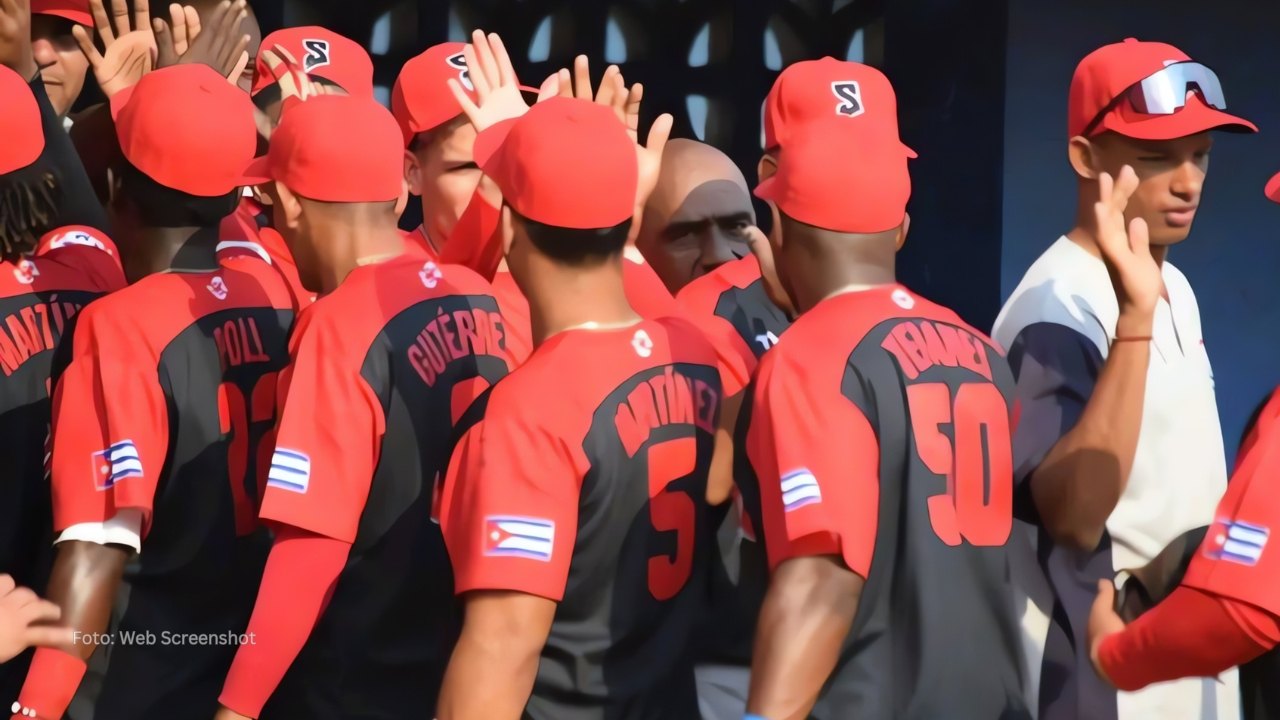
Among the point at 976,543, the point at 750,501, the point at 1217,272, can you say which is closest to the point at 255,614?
the point at 750,501

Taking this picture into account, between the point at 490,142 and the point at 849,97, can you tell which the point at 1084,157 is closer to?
the point at 849,97

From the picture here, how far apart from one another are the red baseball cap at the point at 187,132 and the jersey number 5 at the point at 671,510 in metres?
1.08

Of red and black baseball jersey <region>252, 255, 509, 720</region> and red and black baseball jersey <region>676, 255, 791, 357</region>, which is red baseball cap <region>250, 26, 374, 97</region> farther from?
red and black baseball jersey <region>252, 255, 509, 720</region>

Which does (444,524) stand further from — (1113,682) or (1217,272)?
(1217,272)

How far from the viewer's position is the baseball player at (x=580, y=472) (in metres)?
2.76

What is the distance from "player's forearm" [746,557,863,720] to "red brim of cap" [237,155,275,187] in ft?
4.44

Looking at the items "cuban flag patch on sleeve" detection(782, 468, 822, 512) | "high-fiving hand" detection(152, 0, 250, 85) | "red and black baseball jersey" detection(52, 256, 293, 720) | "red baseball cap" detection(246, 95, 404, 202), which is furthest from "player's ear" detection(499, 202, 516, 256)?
"high-fiving hand" detection(152, 0, 250, 85)

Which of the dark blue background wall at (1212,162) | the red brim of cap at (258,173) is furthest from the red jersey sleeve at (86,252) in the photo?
the dark blue background wall at (1212,162)

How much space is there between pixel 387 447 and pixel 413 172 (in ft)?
3.67

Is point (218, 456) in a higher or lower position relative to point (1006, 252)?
higher

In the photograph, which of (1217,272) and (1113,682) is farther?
(1217,272)

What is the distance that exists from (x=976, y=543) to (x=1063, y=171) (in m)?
3.26

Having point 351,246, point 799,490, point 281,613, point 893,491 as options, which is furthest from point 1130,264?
point 281,613

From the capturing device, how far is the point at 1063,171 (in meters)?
5.86
